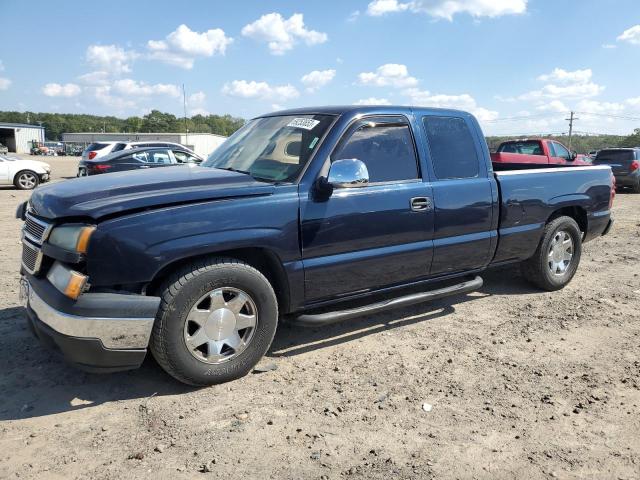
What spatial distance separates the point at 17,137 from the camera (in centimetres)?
7194

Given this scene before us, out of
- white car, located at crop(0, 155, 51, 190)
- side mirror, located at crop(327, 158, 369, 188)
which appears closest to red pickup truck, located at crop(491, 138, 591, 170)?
side mirror, located at crop(327, 158, 369, 188)

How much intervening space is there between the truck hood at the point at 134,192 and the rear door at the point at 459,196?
5.24ft

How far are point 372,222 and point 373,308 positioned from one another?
0.67 m

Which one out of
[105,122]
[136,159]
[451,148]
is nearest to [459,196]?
[451,148]

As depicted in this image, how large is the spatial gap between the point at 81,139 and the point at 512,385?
10449cm

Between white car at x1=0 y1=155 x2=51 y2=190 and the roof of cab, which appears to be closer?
the roof of cab

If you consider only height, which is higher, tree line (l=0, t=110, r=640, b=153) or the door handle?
tree line (l=0, t=110, r=640, b=153)

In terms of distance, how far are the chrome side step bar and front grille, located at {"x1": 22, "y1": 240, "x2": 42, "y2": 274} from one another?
1.72 metres

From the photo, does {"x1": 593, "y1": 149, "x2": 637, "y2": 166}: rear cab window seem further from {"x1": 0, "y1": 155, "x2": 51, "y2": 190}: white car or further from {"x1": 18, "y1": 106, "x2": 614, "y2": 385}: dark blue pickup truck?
{"x1": 0, "y1": 155, "x2": 51, "y2": 190}: white car

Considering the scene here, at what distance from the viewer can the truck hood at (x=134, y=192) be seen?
9.84 feet

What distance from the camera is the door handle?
160 inches

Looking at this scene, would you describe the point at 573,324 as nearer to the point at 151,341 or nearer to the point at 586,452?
the point at 586,452

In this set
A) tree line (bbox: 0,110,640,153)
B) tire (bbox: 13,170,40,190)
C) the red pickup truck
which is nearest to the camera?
the red pickup truck

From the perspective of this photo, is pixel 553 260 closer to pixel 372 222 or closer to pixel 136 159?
pixel 372 222
